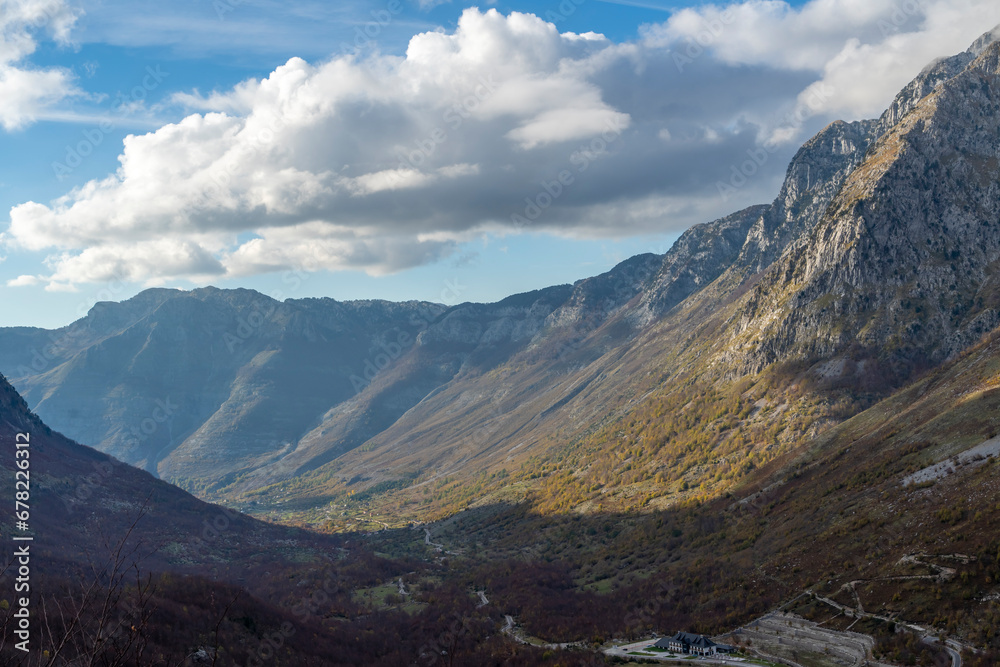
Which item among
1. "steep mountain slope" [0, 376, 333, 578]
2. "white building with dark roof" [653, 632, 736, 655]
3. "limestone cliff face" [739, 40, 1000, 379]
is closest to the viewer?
"white building with dark roof" [653, 632, 736, 655]

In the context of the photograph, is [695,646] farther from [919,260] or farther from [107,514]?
[919,260]

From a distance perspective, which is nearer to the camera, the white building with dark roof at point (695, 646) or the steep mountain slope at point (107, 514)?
the white building with dark roof at point (695, 646)

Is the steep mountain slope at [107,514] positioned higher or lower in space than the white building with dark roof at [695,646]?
higher

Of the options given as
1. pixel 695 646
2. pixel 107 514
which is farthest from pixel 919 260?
pixel 107 514

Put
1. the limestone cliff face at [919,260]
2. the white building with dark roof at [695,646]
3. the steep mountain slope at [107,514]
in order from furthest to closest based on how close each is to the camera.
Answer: the limestone cliff face at [919,260] → the steep mountain slope at [107,514] → the white building with dark roof at [695,646]

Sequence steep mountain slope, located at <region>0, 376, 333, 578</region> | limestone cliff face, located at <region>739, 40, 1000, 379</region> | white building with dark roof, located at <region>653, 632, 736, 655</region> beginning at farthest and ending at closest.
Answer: limestone cliff face, located at <region>739, 40, 1000, 379</region> < steep mountain slope, located at <region>0, 376, 333, 578</region> < white building with dark roof, located at <region>653, 632, 736, 655</region>

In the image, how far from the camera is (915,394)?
13512 centimetres

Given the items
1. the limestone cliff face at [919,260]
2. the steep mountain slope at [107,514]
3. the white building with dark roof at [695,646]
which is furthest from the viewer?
the limestone cliff face at [919,260]

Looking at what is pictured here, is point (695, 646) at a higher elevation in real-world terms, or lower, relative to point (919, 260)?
lower

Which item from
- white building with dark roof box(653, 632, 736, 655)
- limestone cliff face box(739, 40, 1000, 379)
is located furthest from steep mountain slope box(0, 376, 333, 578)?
limestone cliff face box(739, 40, 1000, 379)

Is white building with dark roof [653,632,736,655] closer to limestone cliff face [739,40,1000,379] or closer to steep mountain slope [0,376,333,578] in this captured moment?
steep mountain slope [0,376,333,578]

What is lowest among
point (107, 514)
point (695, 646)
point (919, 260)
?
point (695, 646)

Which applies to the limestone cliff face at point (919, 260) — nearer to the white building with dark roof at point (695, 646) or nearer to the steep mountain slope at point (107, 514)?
the white building with dark roof at point (695, 646)

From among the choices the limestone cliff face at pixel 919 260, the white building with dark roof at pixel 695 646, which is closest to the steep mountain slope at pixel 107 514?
the white building with dark roof at pixel 695 646
